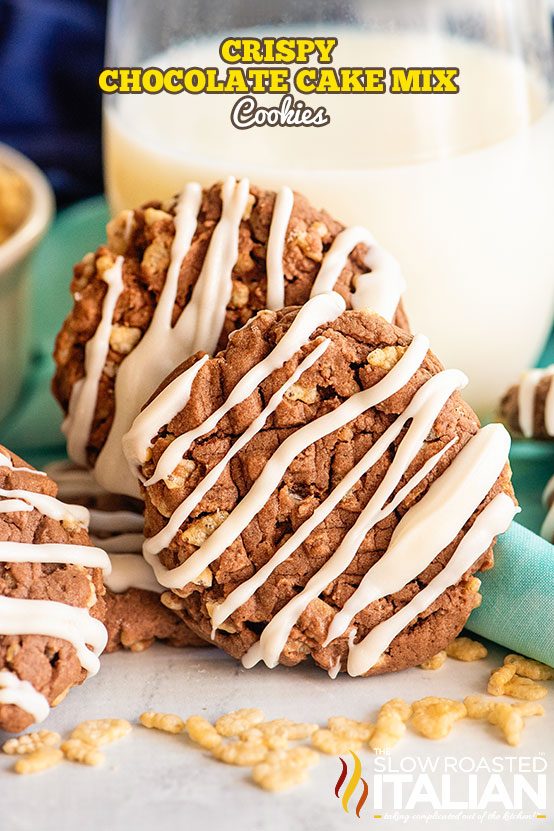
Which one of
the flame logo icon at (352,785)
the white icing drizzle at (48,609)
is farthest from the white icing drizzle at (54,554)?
the flame logo icon at (352,785)

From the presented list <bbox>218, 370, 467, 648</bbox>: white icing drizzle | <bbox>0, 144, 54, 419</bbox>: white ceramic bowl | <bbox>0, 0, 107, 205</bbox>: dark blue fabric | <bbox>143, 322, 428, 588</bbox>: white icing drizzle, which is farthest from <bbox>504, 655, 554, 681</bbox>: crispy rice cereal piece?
<bbox>0, 0, 107, 205</bbox>: dark blue fabric

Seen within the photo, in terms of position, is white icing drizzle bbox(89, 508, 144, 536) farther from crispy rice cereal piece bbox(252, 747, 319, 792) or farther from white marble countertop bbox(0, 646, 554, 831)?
crispy rice cereal piece bbox(252, 747, 319, 792)

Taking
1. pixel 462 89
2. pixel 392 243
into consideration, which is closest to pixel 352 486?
pixel 392 243

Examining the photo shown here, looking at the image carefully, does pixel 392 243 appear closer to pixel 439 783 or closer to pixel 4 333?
pixel 4 333

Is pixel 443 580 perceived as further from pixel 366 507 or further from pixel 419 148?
pixel 419 148

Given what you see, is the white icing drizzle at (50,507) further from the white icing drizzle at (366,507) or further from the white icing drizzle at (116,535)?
the white icing drizzle at (366,507)
